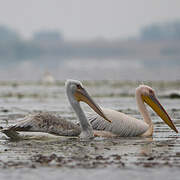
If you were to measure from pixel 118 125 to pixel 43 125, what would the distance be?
1396mm

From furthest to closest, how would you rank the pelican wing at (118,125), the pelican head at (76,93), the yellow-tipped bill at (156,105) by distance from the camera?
the yellow-tipped bill at (156,105) → the pelican wing at (118,125) → the pelican head at (76,93)

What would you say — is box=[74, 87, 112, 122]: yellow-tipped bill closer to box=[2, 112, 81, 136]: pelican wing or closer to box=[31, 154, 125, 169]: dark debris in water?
Answer: box=[2, 112, 81, 136]: pelican wing

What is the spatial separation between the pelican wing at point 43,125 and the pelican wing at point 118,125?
81cm

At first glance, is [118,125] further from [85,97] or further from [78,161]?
[78,161]

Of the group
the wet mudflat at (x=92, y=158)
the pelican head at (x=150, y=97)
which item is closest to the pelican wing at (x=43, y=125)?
the wet mudflat at (x=92, y=158)

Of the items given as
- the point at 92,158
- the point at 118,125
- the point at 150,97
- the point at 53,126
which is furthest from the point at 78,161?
the point at 150,97

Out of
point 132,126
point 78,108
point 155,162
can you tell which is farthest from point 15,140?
point 155,162

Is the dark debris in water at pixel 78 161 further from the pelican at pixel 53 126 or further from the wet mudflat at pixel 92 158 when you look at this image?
the pelican at pixel 53 126

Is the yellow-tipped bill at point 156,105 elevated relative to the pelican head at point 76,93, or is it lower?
lower

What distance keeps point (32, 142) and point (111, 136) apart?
5.07 ft

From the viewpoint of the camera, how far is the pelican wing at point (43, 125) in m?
8.88

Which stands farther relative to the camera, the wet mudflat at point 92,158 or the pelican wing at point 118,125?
the pelican wing at point 118,125

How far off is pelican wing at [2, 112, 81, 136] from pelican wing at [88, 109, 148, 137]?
811mm

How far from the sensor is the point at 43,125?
8961 millimetres
